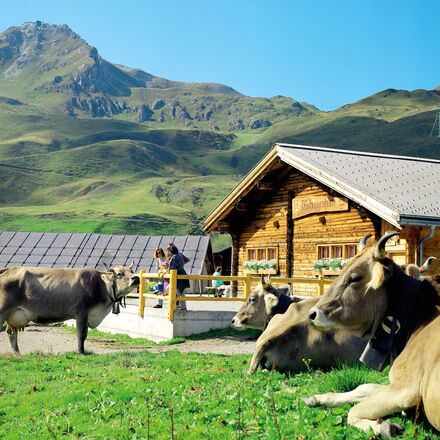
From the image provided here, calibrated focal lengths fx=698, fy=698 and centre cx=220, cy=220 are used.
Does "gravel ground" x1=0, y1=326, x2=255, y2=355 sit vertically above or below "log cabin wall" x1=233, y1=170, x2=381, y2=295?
below

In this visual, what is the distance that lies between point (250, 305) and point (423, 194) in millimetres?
8755

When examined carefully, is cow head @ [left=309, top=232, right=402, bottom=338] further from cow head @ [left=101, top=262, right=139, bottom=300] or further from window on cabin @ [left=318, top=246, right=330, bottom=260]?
window on cabin @ [left=318, top=246, right=330, bottom=260]

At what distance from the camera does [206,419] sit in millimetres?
7316

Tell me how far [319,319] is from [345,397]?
0.88 m

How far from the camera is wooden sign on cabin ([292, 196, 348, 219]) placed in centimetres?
2267

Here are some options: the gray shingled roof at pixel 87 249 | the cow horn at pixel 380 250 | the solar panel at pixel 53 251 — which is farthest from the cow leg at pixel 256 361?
the solar panel at pixel 53 251

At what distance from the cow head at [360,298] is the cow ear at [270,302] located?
650cm

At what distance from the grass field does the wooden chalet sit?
899 centimetres

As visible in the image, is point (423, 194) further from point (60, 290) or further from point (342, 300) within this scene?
point (342, 300)

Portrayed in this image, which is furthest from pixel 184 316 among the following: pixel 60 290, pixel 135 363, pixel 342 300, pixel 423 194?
pixel 342 300

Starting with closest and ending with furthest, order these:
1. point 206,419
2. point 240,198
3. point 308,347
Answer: point 206,419 → point 308,347 → point 240,198

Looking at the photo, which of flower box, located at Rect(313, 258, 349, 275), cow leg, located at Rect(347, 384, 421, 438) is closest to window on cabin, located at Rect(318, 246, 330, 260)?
flower box, located at Rect(313, 258, 349, 275)

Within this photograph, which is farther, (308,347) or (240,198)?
(240,198)

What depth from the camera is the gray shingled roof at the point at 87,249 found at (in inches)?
1607
